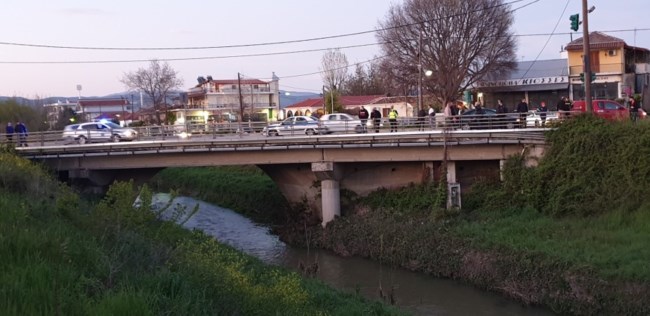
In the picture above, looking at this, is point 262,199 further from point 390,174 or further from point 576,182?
point 576,182

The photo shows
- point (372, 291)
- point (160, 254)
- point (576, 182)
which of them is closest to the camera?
point (160, 254)

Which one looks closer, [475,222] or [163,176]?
[475,222]

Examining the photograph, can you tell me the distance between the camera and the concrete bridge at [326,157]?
28.7 meters

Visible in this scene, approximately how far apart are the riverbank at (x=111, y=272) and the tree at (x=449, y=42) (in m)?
43.4

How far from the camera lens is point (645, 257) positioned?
19.0 m

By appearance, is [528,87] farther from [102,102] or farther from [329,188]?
[102,102]

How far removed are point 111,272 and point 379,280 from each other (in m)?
16.3

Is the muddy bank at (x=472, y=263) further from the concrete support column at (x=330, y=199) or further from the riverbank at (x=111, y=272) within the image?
the riverbank at (x=111, y=272)

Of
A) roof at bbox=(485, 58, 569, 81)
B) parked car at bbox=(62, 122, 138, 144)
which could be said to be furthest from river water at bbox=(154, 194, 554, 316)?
roof at bbox=(485, 58, 569, 81)

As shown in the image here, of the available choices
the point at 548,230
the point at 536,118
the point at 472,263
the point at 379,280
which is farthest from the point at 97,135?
the point at 548,230

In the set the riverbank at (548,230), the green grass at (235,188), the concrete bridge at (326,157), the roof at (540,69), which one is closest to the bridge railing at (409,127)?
the concrete bridge at (326,157)

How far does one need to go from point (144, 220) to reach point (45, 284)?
6644 millimetres

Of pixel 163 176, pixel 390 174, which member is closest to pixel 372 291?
A: pixel 390 174

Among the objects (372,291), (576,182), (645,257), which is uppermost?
(576,182)
